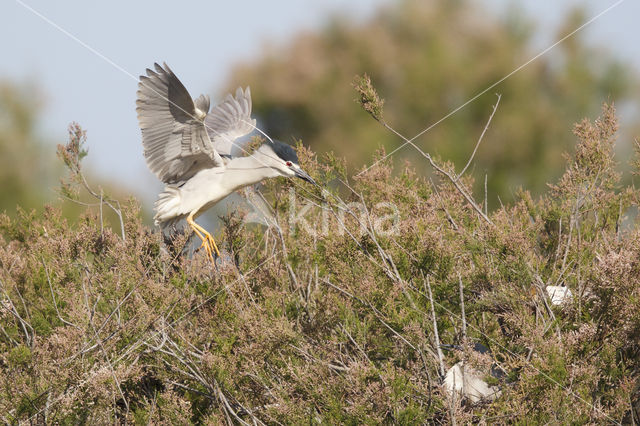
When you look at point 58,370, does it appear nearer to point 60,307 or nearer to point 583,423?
point 60,307

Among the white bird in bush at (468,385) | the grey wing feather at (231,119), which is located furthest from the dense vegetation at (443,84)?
the white bird in bush at (468,385)

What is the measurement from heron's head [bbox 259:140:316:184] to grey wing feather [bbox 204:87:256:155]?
0.80 meters

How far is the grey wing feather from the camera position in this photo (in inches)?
239

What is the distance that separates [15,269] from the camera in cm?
440

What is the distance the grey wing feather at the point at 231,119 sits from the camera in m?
6.07

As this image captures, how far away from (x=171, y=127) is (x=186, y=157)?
0.27 meters

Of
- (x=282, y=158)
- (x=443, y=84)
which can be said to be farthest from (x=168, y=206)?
(x=443, y=84)

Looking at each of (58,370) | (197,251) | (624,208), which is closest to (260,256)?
(197,251)

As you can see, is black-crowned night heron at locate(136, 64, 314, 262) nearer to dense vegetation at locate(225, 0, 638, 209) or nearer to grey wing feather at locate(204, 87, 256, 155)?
grey wing feather at locate(204, 87, 256, 155)

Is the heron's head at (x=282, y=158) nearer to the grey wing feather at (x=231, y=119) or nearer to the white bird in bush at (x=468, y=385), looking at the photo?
the grey wing feather at (x=231, y=119)

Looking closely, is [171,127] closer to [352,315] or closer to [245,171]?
[245,171]

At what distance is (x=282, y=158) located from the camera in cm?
512

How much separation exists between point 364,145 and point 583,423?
14.5m

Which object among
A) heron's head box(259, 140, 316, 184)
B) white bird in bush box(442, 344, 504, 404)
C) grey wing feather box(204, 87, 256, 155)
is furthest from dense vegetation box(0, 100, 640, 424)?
grey wing feather box(204, 87, 256, 155)
